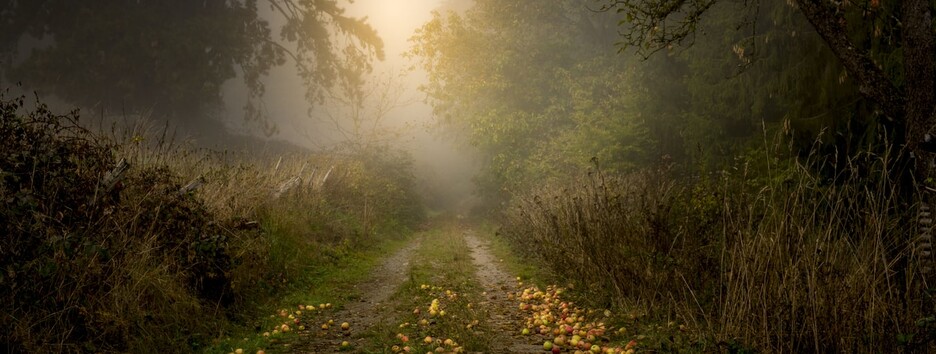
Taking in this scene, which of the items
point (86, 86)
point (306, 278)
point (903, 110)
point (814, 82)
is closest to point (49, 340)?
point (306, 278)

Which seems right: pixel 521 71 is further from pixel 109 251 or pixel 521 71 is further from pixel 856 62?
pixel 109 251

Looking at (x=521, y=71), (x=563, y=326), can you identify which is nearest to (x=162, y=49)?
(x=521, y=71)

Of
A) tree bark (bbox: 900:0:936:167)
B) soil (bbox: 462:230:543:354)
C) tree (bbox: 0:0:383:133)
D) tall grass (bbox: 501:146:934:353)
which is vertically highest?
tree (bbox: 0:0:383:133)

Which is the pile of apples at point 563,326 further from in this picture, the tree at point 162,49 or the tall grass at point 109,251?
the tree at point 162,49

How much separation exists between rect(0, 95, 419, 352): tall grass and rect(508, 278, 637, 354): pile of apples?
11.7ft

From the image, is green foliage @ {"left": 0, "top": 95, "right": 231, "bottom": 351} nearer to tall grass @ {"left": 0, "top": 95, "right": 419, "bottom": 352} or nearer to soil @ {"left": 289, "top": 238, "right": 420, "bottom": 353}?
tall grass @ {"left": 0, "top": 95, "right": 419, "bottom": 352}

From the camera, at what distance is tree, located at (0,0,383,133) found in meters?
17.4

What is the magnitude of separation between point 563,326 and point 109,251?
4595 millimetres

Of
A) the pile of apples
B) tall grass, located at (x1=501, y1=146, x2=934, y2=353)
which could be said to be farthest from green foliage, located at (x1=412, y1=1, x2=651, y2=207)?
tall grass, located at (x1=501, y1=146, x2=934, y2=353)

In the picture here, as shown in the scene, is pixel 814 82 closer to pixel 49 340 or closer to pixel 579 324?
pixel 579 324

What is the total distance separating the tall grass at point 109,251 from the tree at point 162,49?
14331mm

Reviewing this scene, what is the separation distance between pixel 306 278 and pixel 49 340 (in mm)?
4184

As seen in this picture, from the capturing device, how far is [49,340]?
3.72m

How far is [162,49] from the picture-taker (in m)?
18.6
